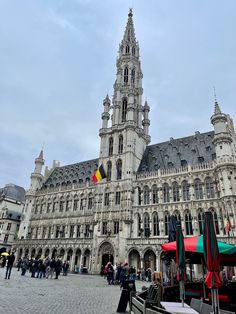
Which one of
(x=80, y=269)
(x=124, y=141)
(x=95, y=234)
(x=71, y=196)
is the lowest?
(x=80, y=269)

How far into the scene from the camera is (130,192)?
40.8m

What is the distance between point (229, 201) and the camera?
31609 mm

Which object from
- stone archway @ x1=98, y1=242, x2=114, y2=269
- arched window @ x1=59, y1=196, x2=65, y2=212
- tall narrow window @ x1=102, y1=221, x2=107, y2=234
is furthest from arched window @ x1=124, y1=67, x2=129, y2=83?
stone archway @ x1=98, y1=242, x2=114, y2=269

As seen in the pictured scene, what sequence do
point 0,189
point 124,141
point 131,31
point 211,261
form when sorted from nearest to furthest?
point 211,261 → point 124,141 → point 131,31 → point 0,189

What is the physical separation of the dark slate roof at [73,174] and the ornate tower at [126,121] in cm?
828

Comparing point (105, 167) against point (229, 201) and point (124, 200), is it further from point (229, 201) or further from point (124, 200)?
point (229, 201)

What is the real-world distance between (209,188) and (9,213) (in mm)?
52810

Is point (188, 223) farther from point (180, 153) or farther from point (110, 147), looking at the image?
point (110, 147)

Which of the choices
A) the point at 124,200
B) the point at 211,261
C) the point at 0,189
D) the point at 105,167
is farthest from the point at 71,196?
the point at 211,261

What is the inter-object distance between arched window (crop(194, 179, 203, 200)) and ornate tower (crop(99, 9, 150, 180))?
1136 cm

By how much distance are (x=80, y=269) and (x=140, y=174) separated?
19.4m

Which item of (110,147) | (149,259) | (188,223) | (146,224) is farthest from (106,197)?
(188,223)

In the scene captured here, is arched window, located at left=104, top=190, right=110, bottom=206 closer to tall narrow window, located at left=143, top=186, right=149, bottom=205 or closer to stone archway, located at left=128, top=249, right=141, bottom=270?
tall narrow window, located at left=143, top=186, right=149, bottom=205

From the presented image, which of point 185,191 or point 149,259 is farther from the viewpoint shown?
point 185,191
